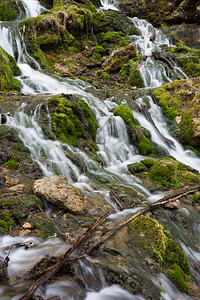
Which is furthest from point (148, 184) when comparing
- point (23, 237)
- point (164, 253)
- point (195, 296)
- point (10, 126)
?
point (10, 126)

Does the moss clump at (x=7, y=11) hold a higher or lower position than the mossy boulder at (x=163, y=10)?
lower

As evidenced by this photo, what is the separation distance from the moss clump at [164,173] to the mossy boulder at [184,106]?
3.38 meters

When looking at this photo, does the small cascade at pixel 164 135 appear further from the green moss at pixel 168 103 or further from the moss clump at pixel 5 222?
the moss clump at pixel 5 222

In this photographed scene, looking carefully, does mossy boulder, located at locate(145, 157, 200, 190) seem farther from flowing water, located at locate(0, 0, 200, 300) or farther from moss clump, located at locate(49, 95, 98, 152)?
moss clump, located at locate(49, 95, 98, 152)

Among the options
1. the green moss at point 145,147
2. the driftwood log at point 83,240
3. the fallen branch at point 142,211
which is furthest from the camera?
the green moss at point 145,147

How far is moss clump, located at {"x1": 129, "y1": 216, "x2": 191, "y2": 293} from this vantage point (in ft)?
9.45

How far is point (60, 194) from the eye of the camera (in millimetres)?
4098

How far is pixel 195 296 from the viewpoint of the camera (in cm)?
272

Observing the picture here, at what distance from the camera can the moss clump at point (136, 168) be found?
7.05m

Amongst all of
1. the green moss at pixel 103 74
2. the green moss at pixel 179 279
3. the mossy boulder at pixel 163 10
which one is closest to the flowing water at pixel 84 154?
the green moss at pixel 179 279

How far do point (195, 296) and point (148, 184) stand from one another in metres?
3.65

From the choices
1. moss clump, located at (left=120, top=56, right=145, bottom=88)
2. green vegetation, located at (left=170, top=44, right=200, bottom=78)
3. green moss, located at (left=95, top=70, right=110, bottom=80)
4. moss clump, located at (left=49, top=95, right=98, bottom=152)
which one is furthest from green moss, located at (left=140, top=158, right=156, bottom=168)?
green vegetation, located at (left=170, top=44, right=200, bottom=78)

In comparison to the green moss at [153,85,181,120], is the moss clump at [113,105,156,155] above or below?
below

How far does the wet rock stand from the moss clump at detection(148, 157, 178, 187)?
310 centimetres
